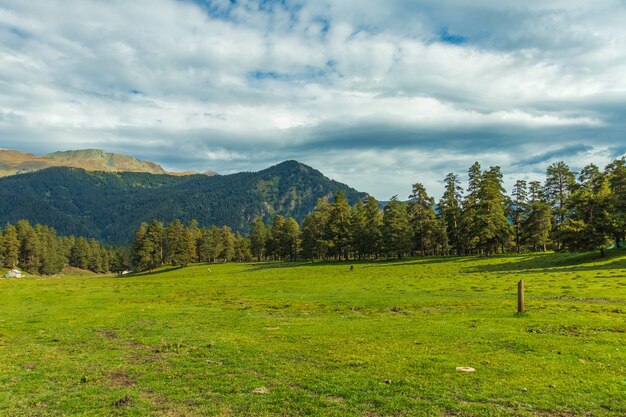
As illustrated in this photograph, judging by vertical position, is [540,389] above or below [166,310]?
above

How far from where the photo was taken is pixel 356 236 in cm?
10556

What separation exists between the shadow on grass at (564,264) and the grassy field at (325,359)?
2677 centimetres

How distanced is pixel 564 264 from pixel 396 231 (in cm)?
3987

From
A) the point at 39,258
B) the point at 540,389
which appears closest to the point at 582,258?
the point at 540,389

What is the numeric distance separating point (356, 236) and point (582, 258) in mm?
52319

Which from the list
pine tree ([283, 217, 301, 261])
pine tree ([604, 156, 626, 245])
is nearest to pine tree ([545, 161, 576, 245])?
pine tree ([604, 156, 626, 245])

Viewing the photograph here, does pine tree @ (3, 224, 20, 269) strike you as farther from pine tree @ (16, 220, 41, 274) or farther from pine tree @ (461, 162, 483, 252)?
pine tree @ (461, 162, 483, 252)

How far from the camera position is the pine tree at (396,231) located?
96.6 metres

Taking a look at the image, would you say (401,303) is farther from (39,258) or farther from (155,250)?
(39,258)

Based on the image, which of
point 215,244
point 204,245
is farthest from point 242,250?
point 204,245

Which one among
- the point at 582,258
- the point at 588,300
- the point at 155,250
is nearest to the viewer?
the point at 588,300

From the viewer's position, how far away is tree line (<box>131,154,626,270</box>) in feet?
225

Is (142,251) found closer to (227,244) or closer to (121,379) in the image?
(227,244)

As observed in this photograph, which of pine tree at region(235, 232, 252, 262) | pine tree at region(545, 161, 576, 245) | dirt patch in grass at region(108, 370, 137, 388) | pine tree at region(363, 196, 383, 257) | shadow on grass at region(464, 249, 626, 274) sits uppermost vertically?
pine tree at region(545, 161, 576, 245)
